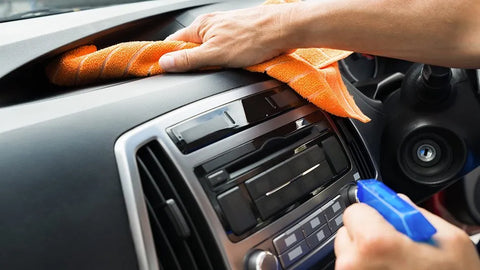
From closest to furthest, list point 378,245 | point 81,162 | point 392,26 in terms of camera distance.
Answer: point 378,245, point 81,162, point 392,26

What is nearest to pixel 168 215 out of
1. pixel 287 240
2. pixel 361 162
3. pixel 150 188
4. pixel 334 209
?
pixel 150 188

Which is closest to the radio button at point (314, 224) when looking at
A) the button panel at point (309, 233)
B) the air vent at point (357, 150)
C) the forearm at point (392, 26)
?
the button panel at point (309, 233)

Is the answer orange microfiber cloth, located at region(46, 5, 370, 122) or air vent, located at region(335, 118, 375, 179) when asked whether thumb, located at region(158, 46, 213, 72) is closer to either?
orange microfiber cloth, located at region(46, 5, 370, 122)

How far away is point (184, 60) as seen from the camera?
716mm

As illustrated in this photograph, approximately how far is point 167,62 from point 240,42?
4.5 inches

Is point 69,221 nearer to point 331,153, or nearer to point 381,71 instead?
point 331,153

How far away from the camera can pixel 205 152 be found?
60 centimetres

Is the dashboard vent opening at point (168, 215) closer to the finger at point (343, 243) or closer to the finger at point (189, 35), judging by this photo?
the finger at point (343, 243)

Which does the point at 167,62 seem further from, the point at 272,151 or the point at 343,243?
the point at 343,243

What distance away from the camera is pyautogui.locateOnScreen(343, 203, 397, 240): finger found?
1.32 ft

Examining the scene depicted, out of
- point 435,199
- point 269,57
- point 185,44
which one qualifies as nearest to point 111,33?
point 185,44

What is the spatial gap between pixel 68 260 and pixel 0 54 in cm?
34

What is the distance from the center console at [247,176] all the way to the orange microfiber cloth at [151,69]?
3cm

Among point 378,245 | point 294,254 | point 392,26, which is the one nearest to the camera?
point 378,245
